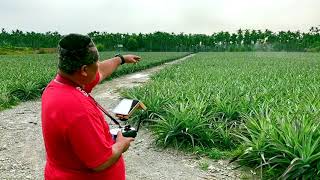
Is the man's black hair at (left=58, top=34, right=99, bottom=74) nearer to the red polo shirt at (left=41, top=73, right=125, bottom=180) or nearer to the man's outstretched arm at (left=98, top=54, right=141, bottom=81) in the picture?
the red polo shirt at (left=41, top=73, right=125, bottom=180)

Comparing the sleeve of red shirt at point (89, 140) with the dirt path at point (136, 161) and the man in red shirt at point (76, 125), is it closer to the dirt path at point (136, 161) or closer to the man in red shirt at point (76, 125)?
the man in red shirt at point (76, 125)

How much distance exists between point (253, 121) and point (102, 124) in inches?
199

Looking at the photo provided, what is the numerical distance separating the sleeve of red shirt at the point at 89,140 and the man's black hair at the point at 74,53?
316 mm

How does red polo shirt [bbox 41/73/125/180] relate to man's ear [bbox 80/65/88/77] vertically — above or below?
below

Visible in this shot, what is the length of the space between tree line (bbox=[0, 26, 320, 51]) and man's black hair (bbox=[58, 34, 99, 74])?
103678 millimetres

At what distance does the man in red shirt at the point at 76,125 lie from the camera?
250cm

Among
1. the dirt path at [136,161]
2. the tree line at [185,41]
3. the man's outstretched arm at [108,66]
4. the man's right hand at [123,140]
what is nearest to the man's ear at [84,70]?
the man's right hand at [123,140]

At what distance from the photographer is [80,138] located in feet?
8.14

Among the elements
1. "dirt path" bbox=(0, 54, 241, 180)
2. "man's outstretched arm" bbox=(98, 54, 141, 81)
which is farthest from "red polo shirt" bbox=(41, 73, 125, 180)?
"dirt path" bbox=(0, 54, 241, 180)

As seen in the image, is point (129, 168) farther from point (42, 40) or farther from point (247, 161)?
point (42, 40)

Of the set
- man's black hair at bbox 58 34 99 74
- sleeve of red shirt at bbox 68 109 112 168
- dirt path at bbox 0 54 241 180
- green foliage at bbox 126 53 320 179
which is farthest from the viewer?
dirt path at bbox 0 54 241 180

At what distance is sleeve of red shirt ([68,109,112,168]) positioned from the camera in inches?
97.6

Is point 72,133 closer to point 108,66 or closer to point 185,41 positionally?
point 108,66

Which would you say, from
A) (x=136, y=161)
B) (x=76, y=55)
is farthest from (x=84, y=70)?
(x=136, y=161)
